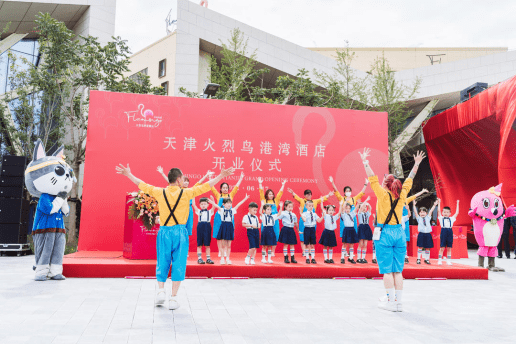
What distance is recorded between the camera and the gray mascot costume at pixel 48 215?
18.2 ft

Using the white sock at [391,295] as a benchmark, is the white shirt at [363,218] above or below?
above

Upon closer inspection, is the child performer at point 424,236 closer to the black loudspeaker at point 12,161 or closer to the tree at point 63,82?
the black loudspeaker at point 12,161

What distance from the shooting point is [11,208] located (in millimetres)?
8141

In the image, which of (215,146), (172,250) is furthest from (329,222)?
(172,250)

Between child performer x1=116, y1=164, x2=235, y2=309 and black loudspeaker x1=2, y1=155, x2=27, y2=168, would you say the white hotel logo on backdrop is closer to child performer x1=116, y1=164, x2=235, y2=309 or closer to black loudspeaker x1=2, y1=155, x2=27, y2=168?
black loudspeaker x1=2, y1=155, x2=27, y2=168

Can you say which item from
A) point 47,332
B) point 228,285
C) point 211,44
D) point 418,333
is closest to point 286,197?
point 228,285

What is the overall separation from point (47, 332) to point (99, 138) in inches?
220

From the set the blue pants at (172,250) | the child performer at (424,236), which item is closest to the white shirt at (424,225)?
the child performer at (424,236)

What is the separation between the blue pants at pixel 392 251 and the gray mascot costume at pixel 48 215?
4.23m

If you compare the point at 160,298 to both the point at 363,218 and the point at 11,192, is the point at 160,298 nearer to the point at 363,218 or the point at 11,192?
the point at 363,218

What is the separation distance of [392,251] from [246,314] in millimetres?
1621

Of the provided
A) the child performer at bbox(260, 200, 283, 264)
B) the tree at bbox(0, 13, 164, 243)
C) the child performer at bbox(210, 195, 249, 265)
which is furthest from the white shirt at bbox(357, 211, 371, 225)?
the tree at bbox(0, 13, 164, 243)

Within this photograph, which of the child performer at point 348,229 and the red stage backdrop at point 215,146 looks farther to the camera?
the red stage backdrop at point 215,146

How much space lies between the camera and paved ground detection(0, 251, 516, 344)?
3.14 metres
